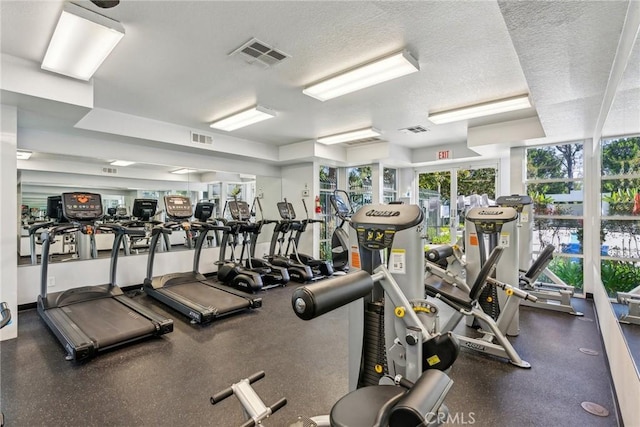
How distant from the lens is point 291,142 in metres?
6.73

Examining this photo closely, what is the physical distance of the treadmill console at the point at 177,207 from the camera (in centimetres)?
468

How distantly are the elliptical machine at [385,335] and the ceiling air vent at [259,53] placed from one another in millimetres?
1907

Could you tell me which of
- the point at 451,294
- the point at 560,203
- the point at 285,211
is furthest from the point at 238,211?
the point at 560,203

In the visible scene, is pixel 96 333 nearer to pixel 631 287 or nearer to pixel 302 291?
pixel 302 291

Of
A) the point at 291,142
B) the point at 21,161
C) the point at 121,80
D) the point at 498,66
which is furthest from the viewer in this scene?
the point at 291,142

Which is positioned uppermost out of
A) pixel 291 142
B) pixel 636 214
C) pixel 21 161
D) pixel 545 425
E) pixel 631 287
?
pixel 291 142

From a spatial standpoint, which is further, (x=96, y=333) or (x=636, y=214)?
(x=96, y=333)

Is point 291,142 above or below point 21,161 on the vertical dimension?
above

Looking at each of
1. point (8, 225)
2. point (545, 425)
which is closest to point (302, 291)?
point (545, 425)

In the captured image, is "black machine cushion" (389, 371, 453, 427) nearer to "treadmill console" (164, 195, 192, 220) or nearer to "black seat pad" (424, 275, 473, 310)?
"black seat pad" (424, 275, 473, 310)

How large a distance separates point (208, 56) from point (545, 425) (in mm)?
3961

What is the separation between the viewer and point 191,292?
4.52 m

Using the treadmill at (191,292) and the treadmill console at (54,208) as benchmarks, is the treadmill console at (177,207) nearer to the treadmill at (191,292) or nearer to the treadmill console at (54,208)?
the treadmill at (191,292)

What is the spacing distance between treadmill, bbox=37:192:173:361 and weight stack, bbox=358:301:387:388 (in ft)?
8.24
